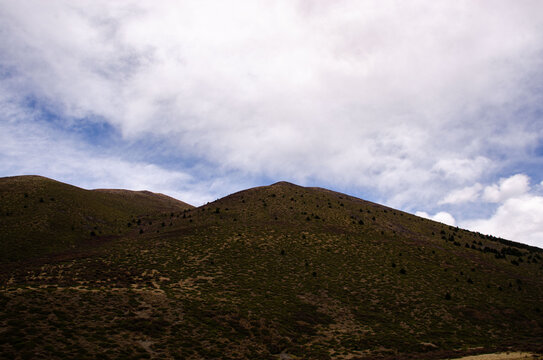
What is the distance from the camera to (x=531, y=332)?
29984 mm

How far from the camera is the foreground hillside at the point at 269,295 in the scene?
2183 cm

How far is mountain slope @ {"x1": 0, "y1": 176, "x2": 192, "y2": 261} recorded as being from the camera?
43591 millimetres

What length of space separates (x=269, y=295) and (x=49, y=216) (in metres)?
45.2

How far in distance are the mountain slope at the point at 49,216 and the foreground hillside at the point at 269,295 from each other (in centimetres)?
324

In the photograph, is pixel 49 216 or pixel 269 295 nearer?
pixel 269 295

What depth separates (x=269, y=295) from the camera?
32969mm

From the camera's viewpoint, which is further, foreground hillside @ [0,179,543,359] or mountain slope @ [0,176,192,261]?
mountain slope @ [0,176,192,261]

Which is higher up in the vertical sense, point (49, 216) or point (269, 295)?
point (49, 216)

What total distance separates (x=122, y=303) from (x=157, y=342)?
22.9ft

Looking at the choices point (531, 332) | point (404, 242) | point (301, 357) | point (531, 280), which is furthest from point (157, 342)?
point (531, 280)

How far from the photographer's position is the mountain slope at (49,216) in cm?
4359

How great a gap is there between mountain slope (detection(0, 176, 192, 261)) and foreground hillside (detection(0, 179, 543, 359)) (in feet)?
10.6

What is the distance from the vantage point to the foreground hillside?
21.8 meters

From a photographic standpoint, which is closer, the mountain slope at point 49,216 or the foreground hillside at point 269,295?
the foreground hillside at point 269,295
